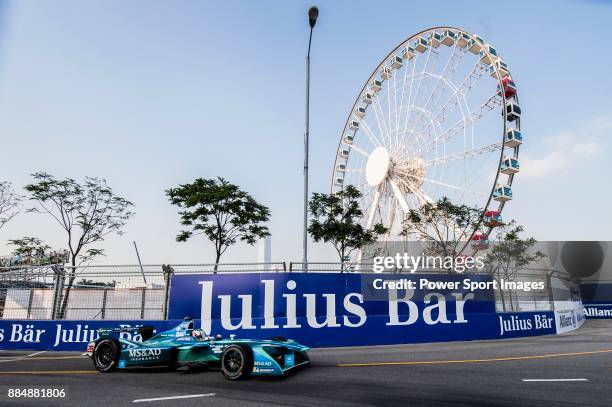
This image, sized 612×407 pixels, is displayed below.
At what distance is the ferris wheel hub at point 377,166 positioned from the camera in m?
38.3

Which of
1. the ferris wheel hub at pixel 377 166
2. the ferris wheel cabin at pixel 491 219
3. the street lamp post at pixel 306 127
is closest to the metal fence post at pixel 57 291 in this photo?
the street lamp post at pixel 306 127

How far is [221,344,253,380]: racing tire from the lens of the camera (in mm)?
7242

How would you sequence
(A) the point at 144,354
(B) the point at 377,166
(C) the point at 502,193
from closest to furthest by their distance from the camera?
(A) the point at 144,354, (C) the point at 502,193, (B) the point at 377,166

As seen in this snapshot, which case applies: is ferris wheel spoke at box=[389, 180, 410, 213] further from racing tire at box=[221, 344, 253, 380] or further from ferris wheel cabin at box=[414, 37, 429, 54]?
racing tire at box=[221, 344, 253, 380]

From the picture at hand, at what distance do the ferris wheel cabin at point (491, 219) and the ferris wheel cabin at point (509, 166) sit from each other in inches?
119

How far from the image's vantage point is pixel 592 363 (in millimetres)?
8766

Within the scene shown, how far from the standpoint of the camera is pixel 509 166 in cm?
3000

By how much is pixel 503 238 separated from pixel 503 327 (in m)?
30.3

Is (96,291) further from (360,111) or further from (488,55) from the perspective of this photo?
(360,111)

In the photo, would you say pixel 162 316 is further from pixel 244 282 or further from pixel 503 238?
pixel 503 238

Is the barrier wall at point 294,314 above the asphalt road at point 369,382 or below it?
above

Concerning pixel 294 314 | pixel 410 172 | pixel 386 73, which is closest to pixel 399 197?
pixel 410 172

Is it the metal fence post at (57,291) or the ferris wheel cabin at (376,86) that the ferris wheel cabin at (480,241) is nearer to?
the ferris wheel cabin at (376,86)

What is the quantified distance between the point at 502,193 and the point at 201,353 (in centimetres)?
2763
